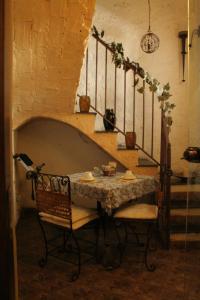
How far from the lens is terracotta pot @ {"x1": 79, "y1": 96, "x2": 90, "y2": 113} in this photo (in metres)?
3.98

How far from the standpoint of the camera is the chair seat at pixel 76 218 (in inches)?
108

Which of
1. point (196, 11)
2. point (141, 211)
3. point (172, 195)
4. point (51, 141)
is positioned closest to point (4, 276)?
point (196, 11)

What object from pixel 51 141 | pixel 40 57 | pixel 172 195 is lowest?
pixel 172 195

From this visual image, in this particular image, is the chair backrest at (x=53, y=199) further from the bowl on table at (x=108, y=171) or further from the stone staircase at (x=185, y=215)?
the stone staircase at (x=185, y=215)

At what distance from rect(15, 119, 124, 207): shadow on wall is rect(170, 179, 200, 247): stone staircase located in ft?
4.06

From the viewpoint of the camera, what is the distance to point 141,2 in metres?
4.83

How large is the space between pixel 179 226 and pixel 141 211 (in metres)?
0.86

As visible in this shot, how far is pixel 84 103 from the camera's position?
3.98m

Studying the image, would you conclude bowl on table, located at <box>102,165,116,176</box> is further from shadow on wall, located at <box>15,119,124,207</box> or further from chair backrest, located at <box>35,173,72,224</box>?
shadow on wall, located at <box>15,119,124,207</box>

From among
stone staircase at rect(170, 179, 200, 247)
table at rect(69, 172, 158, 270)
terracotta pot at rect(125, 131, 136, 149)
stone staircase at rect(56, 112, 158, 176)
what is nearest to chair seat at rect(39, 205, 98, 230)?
table at rect(69, 172, 158, 270)

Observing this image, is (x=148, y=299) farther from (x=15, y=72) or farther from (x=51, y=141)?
(x=51, y=141)

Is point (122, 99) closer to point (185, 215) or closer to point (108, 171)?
point (108, 171)

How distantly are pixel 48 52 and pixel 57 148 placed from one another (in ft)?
6.19

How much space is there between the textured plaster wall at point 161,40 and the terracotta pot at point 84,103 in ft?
2.70
